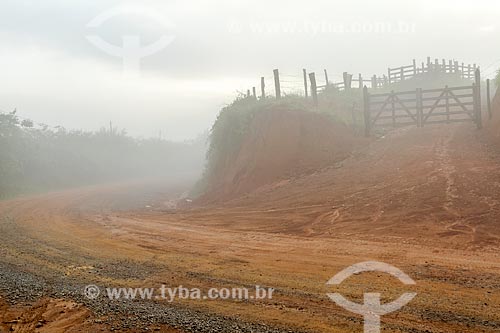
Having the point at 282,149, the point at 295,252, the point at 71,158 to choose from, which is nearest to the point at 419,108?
the point at 282,149

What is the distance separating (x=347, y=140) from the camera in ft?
70.2

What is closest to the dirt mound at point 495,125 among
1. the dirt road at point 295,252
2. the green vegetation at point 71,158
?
the dirt road at point 295,252

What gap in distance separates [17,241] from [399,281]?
348 inches

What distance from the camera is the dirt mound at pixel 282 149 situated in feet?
64.2

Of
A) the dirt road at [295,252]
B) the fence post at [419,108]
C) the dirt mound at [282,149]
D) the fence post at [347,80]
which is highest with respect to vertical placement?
the fence post at [347,80]

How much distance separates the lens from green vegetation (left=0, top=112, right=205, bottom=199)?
30.7 meters

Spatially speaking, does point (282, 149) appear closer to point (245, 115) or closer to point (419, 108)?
point (245, 115)

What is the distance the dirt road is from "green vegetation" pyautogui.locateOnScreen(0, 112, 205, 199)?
52.5 ft

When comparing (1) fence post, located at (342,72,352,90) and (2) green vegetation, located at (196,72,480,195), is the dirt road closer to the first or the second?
(2) green vegetation, located at (196,72,480,195)

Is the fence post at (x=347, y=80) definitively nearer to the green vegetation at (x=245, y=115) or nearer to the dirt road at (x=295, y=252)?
the green vegetation at (x=245, y=115)

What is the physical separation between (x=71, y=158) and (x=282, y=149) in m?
27.8

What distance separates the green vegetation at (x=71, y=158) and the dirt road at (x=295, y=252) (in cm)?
1600

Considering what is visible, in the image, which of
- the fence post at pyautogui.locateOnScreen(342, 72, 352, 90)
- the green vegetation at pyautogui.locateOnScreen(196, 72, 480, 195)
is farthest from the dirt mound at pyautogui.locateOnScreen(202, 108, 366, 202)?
the fence post at pyautogui.locateOnScreen(342, 72, 352, 90)

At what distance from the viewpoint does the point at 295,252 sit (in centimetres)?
826
